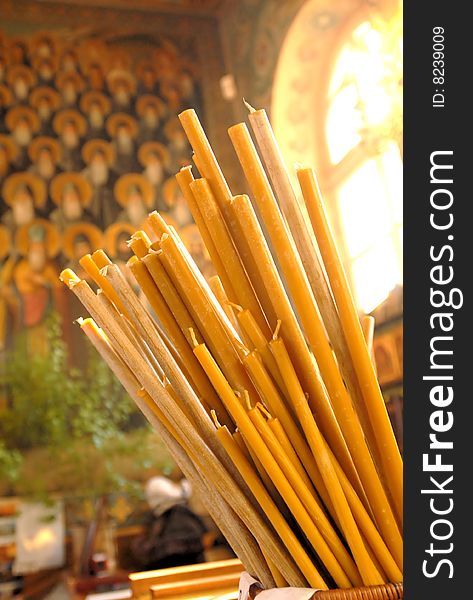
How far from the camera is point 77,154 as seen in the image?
23.8ft

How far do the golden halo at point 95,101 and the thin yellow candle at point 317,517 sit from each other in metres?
7.27

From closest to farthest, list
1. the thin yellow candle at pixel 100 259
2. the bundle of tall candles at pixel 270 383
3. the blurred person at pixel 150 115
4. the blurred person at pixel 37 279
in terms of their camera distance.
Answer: the bundle of tall candles at pixel 270 383
the thin yellow candle at pixel 100 259
the blurred person at pixel 37 279
the blurred person at pixel 150 115

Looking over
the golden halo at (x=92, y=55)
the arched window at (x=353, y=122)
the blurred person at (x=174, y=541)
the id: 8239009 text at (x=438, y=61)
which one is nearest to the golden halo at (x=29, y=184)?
the golden halo at (x=92, y=55)

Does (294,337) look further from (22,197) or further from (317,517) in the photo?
(22,197)

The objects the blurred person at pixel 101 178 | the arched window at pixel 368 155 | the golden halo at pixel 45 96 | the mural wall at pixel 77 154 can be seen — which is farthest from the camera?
the golden halo at pixel 45 96

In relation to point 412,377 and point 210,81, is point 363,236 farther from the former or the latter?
point 412,377

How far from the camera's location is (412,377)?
34cm

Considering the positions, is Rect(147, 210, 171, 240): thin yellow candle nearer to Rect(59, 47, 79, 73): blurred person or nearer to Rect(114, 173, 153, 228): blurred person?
Rect(114, 173, 153, 228): blurred person

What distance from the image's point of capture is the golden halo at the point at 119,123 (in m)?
7.38

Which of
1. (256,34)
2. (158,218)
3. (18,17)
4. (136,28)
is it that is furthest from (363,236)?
(158,218)

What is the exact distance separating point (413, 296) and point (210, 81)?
7.54m

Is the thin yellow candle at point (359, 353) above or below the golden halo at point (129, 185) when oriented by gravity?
below

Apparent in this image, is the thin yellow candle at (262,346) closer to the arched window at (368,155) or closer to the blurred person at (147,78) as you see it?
the arched window at (368,155)

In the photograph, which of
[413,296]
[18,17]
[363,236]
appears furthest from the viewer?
[18,17]
